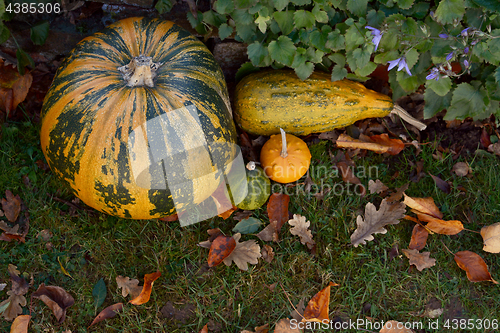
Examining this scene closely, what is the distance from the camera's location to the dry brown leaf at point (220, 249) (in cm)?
246

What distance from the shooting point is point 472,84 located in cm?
250

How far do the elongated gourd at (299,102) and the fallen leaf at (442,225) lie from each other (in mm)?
830

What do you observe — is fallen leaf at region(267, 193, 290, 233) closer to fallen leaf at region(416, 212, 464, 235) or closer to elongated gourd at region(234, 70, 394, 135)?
elongated gourd at region(234, 70, 394, 135)

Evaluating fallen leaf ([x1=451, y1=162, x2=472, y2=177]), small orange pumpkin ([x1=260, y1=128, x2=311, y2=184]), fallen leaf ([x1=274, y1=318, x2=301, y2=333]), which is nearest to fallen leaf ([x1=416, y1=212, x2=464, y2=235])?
fallen leaf ([x1=451, y1=162, x2=472, y2=177])

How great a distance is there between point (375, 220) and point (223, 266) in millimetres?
1129

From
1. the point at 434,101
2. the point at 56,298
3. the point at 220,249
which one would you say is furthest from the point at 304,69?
Answer: the point at 56,298

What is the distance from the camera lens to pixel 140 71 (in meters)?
2.12

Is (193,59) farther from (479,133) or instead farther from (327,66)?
(479,133)

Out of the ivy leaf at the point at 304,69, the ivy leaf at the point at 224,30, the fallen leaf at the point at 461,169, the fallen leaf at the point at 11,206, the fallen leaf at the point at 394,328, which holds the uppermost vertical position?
the ivy leaf at the point at 224,30

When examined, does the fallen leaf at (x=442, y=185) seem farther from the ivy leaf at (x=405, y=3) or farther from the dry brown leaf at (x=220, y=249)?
the dry brown leaf at (x=220, y=249)

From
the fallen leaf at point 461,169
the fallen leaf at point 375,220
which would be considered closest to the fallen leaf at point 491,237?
the fallen leaf at point 461,169

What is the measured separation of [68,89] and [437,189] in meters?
2.65

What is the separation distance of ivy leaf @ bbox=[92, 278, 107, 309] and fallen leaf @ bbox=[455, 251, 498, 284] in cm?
240

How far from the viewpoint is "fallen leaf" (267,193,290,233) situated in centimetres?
263
